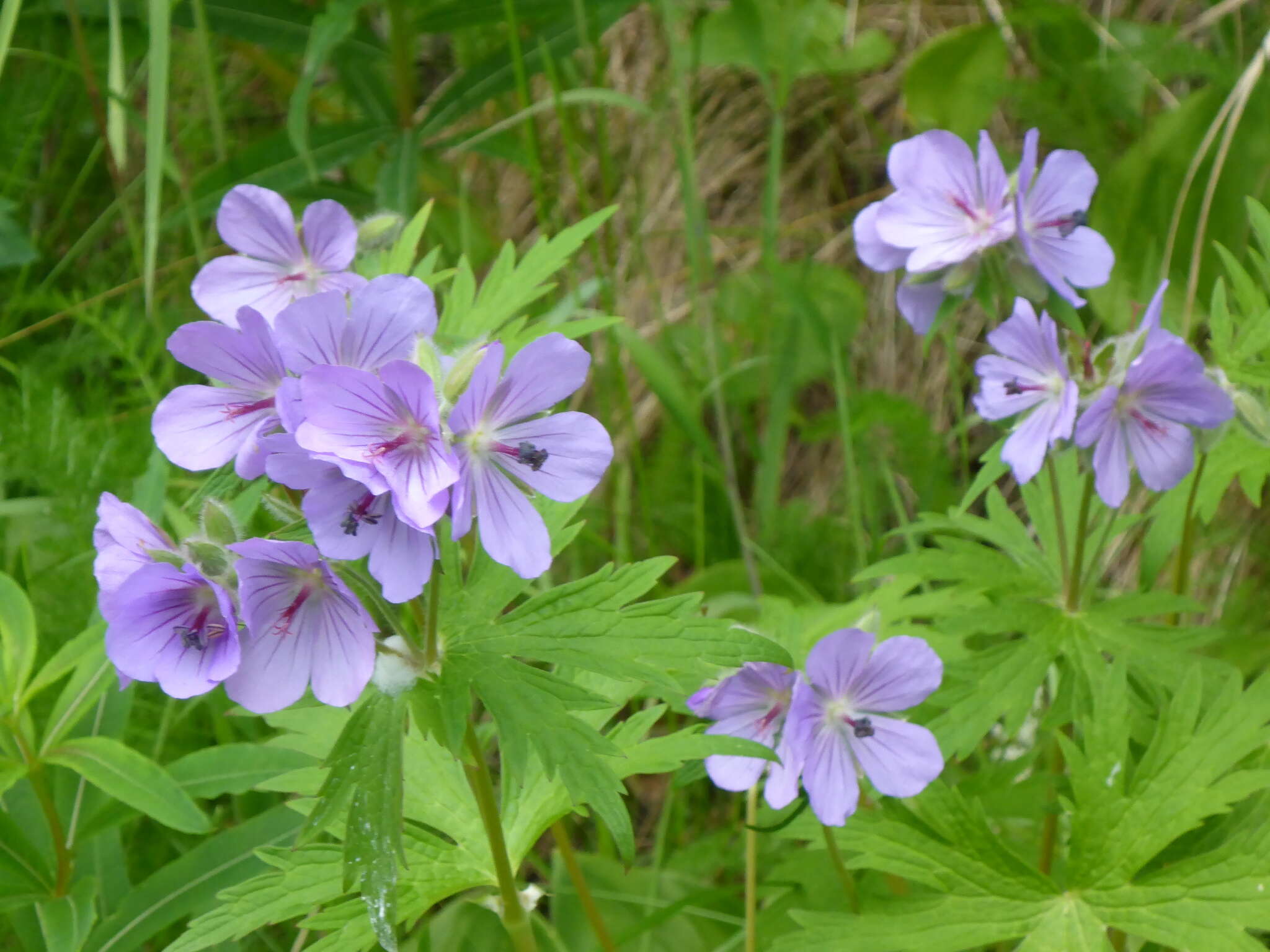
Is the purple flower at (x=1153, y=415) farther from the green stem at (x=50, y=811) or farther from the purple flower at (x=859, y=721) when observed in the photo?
the green stem at (x=50, y=811)

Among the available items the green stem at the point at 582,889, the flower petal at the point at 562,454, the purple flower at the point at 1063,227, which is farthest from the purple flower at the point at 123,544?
the purple flower at the point at 1063,227

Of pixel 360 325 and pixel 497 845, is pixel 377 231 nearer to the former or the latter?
pixel 360 325

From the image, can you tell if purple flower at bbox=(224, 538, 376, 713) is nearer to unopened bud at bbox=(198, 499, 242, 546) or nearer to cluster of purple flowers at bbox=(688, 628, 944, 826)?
unopened bud at bbox=(198, 499, 242, 546)

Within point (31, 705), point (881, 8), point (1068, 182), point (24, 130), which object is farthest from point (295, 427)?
point (881, 8)

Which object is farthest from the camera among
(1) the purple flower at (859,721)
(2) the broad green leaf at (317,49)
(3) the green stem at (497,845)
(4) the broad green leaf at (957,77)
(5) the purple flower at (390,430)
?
(4) the broad green leaf at (957,77)

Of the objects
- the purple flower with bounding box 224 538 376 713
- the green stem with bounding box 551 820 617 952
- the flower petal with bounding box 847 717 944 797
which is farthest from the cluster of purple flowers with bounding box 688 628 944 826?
the purple flower with bounding box 224 538 376 713
